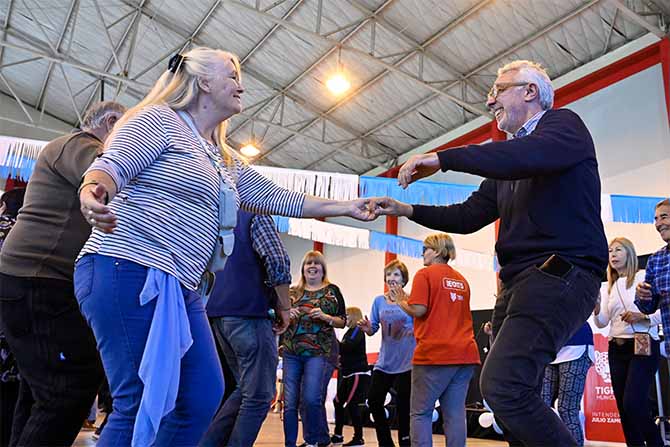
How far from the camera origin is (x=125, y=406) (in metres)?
1.50

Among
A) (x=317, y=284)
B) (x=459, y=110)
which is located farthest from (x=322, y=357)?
(x=459, y=110)

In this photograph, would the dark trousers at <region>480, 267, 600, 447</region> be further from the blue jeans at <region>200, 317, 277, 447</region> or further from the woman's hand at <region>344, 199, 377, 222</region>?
the blue jeans at <region>200, 317, 277, 447</region>

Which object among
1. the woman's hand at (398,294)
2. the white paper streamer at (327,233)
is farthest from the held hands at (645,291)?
the white paper streamer at (327,233)

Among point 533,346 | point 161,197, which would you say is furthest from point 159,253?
point 533,346

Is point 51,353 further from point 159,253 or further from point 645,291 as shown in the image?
point 645,291

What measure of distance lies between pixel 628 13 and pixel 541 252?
6841 millimetres

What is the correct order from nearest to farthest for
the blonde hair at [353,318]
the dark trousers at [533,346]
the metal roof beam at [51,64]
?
the dark trousers at [533,346] < the blonde hair at [353,318] < the metal roof beam at [51,64]

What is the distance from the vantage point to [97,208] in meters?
1.40

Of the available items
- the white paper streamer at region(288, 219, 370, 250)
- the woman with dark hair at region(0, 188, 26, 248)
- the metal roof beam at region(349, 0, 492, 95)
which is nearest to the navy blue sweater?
the woman with dark hair at region(0, 188, 26, 248)

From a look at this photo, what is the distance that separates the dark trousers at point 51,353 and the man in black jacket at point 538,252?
1220mm

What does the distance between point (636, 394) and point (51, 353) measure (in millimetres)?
3512

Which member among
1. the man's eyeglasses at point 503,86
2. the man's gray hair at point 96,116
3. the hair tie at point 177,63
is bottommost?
the hair tie at point 177,63

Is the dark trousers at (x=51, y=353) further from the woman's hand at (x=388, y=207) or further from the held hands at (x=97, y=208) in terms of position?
the woman's hand at (x=388, y=207)

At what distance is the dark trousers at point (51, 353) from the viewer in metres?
1.98
